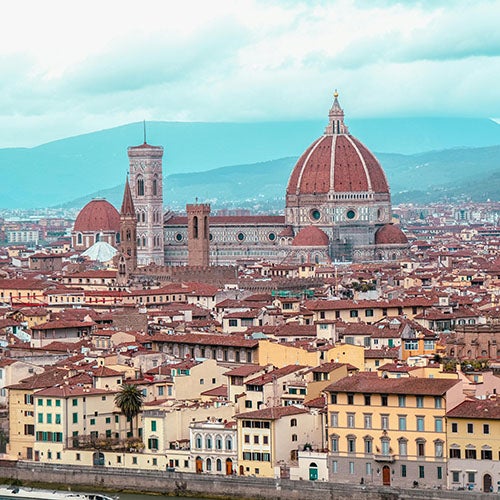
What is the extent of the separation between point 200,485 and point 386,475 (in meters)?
4.85

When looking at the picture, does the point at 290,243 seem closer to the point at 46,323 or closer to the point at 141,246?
the point at 141,246

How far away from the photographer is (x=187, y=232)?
160 metres

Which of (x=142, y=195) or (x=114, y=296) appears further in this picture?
(x=142, y=195)

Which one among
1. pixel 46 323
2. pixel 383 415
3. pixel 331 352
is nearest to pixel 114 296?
pixel 46 323

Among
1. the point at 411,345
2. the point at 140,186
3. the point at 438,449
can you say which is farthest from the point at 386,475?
the point at 140,186

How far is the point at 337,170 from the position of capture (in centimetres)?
15762

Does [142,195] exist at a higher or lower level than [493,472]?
higher

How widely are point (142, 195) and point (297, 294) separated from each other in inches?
2708

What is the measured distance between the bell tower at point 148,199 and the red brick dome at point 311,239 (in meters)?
14.5

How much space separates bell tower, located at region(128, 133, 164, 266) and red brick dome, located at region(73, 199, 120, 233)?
367 inches

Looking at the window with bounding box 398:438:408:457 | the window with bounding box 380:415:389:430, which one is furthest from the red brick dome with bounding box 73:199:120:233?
the window with bounding box 398:438:408:457

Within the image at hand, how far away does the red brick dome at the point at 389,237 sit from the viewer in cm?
15300

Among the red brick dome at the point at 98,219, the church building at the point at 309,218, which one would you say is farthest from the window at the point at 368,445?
the red brick dome at the point at 98,219

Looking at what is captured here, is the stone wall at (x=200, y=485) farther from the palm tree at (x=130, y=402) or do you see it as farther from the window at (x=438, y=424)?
the palm tree at (x=130, y=402)
